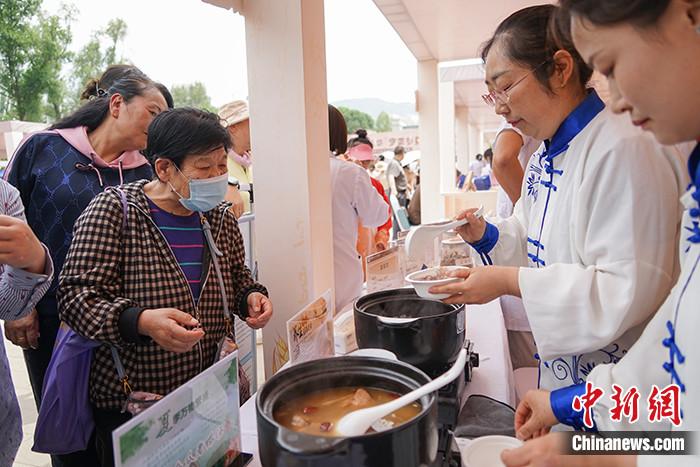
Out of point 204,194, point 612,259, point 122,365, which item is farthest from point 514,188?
point 122,365

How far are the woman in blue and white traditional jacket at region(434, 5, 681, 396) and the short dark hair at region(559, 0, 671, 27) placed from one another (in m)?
0.27

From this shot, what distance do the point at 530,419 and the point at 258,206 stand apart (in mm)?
1530

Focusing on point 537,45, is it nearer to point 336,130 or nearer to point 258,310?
point 258,310

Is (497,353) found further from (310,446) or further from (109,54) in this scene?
(109,54)

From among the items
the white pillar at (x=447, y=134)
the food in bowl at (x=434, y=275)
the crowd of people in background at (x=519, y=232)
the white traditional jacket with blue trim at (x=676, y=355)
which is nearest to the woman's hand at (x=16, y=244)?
the crowd of people in background at (x=519, y=232)

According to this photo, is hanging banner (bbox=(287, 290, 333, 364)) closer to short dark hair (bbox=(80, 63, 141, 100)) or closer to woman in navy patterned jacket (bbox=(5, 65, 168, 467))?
woman in navy patterned jacket (bbox=(5, 65, 168, 467))

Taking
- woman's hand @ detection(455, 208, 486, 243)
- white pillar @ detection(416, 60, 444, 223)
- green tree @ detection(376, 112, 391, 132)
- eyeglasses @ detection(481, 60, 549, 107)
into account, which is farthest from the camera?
green tree @ detection(376, 112, 391, 132)

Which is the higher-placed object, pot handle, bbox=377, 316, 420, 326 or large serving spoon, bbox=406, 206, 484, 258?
large serving spoon, bbox=406, 206, 484, 258

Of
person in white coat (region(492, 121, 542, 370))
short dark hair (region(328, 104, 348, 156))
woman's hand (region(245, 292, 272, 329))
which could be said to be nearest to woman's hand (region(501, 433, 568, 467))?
woman's hand (region(245, 292, 272, 329))

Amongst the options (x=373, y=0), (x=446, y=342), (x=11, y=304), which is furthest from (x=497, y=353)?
(x=373, y=0)

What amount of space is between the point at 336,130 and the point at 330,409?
6.95 ft

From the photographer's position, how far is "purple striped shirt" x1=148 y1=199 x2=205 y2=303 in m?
1.44

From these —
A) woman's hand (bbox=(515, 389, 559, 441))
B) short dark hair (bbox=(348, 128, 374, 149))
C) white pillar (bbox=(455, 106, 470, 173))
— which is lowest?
woman's hand (bbox=(515, 389, 559, 441))

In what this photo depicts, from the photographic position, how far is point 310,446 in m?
0.63
